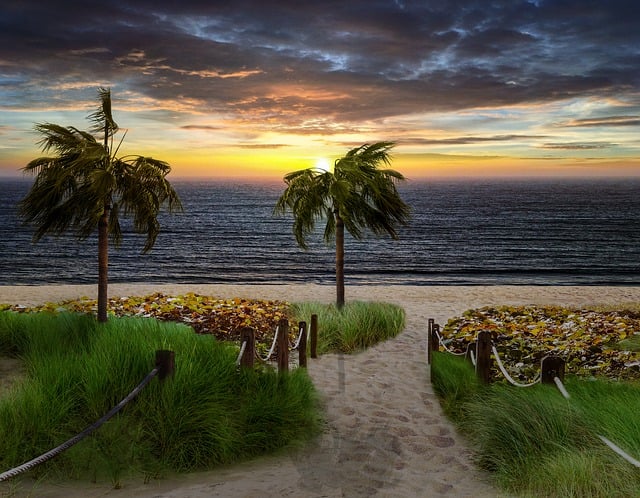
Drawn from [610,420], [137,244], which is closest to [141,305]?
[610,420]

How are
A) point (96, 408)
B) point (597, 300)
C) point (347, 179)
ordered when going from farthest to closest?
point (597, 300)
point (347, 179)
point (96, 408)

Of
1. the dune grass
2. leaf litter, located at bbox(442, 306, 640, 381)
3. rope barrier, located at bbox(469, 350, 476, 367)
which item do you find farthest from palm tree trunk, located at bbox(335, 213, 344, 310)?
the dune grass

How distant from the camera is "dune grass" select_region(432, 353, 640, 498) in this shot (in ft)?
17.5

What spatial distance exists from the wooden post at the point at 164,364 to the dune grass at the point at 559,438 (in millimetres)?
3755

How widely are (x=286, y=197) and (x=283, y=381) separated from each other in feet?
32.5

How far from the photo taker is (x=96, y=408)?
22.5 ft

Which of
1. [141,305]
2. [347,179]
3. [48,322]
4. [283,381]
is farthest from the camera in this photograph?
[141,305]

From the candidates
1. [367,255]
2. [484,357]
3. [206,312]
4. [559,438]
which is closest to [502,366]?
[484,357]

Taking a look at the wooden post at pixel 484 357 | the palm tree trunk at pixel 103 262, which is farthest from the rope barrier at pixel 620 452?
the palm tree trunk at pixel 103 262

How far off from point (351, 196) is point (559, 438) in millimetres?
11641

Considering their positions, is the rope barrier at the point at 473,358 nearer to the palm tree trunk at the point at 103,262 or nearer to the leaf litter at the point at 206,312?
the leaf litter at the point at 206,312

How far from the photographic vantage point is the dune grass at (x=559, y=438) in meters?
5.34

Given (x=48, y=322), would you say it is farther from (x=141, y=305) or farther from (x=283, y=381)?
(x=141, y=305)

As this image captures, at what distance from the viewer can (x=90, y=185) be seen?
42.4ft
